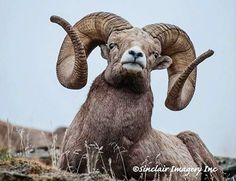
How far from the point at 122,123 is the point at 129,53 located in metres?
1.08

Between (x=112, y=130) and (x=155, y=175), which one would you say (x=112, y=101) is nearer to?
(x=112, y=130)

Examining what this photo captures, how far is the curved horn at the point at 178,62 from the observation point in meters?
14.5

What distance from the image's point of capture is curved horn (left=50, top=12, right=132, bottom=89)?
14211 millimetres

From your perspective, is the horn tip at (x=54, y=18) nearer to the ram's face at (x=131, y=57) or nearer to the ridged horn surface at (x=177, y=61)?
the ram's face at (x=131, y=57)

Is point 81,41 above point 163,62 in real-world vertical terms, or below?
above

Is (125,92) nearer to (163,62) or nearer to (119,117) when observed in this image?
(119,117)

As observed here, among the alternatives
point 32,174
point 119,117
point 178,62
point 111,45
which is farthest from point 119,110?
point 32,174

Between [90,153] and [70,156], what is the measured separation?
0.42m

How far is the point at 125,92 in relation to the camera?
13.6m

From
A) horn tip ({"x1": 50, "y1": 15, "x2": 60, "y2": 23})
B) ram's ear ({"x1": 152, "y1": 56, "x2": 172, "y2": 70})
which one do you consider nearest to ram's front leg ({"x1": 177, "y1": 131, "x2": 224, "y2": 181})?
ram's ear ({"x1": 152, "y1": 56, "x2": 172, "y2": 70})

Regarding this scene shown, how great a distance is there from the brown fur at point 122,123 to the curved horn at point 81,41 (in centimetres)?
39

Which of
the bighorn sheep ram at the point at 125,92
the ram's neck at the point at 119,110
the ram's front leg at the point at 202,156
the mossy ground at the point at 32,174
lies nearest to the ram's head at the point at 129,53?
the bighorn sheep ram at the point at 125,92

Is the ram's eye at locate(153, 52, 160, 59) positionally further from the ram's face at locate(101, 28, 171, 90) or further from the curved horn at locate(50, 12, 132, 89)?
the curved horn at locate(50, 12, 132, 89)

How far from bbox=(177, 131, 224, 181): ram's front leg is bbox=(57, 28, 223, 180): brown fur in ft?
2.69
